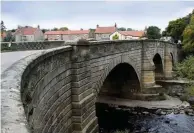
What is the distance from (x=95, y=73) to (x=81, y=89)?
14.1ft

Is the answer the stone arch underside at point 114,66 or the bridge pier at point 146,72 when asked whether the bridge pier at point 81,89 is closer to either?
the stone arch underside at point 114,66

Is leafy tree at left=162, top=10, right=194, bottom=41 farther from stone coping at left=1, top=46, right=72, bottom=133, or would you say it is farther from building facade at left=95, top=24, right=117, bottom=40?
stone coping at left=1, top=46, right=72, bottom=133

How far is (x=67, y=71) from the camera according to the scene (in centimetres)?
1477

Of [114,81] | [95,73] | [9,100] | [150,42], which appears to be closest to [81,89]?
[95,73]

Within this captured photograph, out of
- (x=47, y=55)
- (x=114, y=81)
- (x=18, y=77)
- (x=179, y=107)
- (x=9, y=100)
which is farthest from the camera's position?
(x=114, y=81)

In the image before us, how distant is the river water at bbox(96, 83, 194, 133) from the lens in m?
26.0

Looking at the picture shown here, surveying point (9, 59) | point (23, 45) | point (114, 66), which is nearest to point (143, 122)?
point (114, 66)

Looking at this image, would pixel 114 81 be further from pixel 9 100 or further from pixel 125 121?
pixel 9 100

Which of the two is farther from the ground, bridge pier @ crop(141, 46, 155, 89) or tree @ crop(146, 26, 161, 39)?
tree @ crop(146, 26, 161, 39)

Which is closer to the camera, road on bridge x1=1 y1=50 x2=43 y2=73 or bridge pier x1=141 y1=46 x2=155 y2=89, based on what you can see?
road on bridge x1=1 y1=50 x2=43 y2=73

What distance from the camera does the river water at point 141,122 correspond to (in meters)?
26.0

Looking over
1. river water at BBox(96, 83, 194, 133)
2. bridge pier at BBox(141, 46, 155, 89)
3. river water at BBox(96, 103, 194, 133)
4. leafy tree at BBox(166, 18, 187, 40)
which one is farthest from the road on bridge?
leafy tree at BBox(166, 18, 187, 40)

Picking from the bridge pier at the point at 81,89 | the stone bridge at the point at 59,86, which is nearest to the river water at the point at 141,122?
the stone bridge at the point at 59,86

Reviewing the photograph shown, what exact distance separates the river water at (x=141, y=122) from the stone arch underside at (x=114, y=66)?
4793mm
